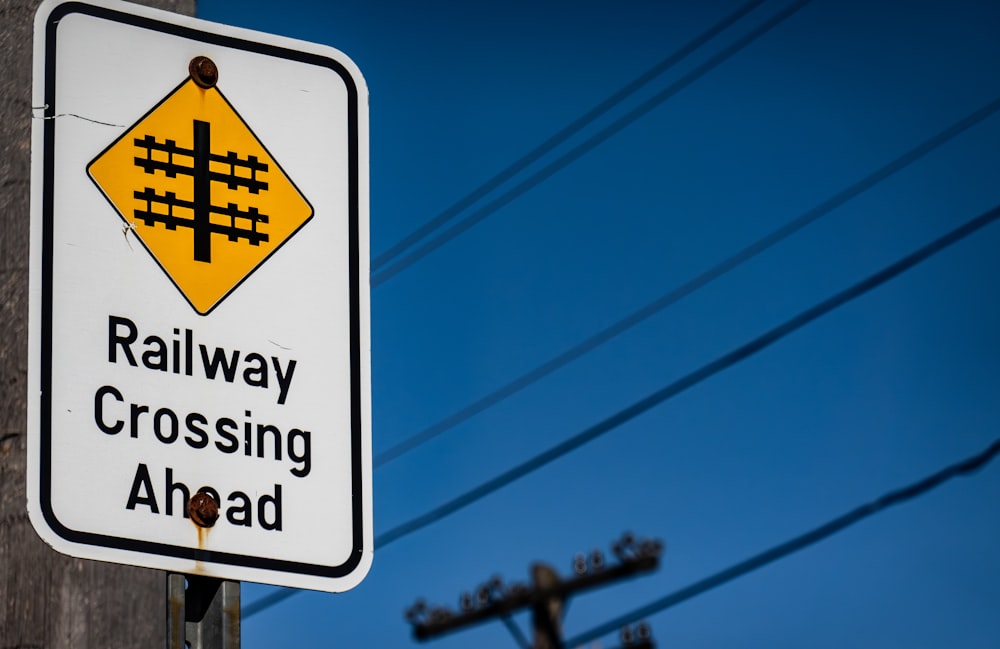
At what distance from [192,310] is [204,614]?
36cm

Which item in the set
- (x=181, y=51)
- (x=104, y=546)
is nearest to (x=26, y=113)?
(x=181, y=51)

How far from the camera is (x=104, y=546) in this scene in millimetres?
2012

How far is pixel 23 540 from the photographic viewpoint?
255cm

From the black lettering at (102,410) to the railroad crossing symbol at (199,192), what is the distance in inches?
6.1

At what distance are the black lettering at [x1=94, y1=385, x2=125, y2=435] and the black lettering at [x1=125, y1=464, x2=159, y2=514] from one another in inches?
2.0

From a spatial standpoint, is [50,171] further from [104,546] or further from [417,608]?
[417,608]

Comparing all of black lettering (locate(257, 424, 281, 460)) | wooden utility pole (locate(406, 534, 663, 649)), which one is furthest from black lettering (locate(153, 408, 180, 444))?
wooden utility pole (locate(406, 534, 663, 649))

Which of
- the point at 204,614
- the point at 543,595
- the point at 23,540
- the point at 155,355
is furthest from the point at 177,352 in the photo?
the point at 543,595

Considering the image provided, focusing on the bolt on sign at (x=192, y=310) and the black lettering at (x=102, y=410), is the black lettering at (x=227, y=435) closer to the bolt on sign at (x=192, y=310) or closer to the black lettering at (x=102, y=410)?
the bolt on sign at (x=192, y=310)

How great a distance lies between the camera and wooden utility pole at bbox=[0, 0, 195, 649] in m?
2.55

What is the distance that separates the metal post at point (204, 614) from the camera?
2.04 metres

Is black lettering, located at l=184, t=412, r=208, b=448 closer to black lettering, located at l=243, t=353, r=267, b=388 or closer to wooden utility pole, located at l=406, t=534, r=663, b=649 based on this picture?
black lettering, located at l=243, t=353, r=267, b=388

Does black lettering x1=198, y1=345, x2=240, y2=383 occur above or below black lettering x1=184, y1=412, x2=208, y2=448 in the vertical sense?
above

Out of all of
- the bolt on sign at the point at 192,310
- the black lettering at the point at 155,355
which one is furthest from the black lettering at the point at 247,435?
the black lettering at the point at 155,355
